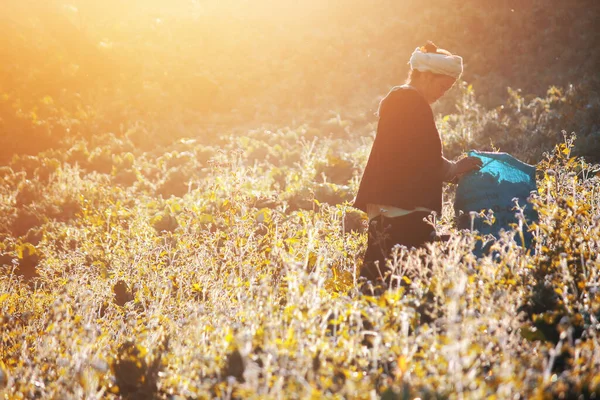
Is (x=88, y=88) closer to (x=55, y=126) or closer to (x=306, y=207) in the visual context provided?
(x=55, y=126)

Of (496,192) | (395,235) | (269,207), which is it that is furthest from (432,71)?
(269,207)

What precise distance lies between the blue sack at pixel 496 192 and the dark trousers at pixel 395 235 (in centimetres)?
30

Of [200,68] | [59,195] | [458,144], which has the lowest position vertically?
[59,195]

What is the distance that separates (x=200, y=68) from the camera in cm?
1483

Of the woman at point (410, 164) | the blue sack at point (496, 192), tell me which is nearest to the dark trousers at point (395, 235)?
the woman at point (410, 164)

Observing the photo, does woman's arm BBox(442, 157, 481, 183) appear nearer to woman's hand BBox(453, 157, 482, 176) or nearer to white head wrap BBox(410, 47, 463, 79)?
woman's hand BBox(453, 157, 482, 176)

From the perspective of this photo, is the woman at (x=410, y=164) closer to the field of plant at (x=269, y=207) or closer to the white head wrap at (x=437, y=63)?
the white head wrap at (x=437, y=63)

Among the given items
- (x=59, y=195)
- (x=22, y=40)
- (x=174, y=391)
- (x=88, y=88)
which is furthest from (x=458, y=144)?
(x=22, y=40)

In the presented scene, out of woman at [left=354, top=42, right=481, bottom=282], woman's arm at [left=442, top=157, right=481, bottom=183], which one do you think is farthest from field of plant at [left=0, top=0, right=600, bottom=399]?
woman's arm at [left=442, top=157, right=481, bottom=183]

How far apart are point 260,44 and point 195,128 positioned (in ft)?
18.0

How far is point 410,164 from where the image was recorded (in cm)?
348

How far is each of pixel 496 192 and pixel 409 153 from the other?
0.62m

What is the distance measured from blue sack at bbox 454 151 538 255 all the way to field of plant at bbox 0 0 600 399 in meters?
0.15

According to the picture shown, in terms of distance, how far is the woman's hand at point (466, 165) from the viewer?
3.55 meters
